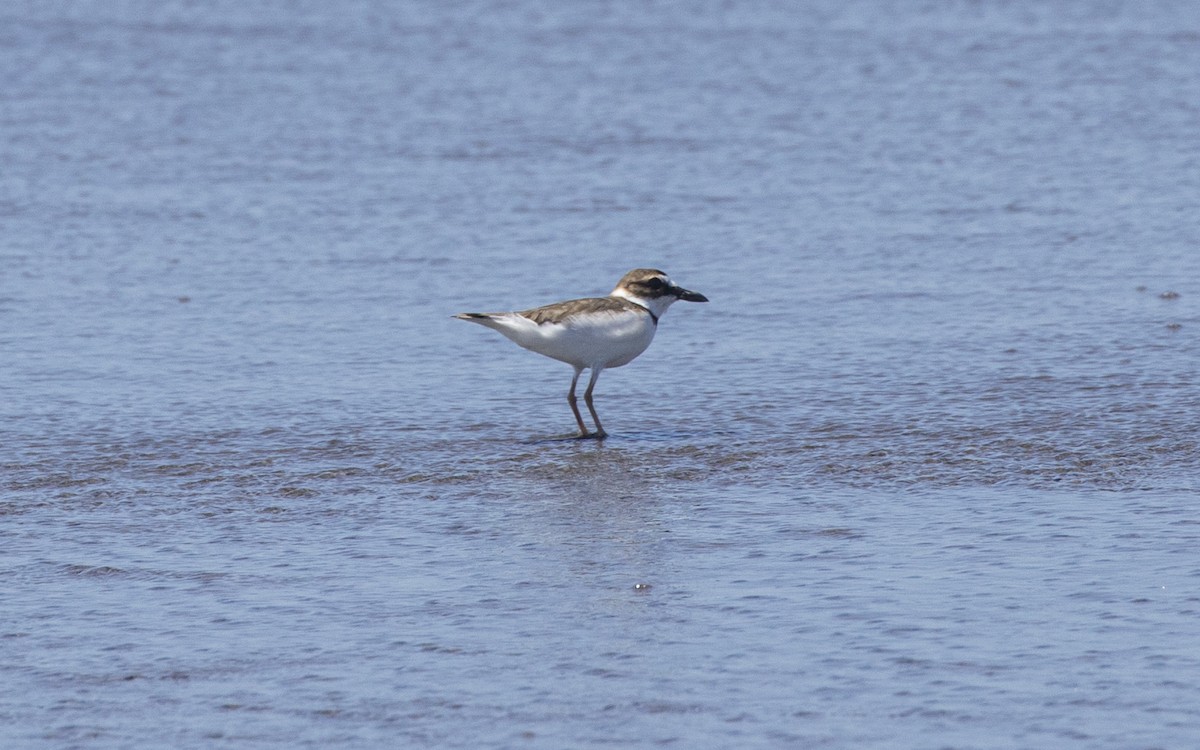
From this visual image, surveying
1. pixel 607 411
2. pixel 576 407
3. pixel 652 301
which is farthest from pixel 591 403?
pixel 652 301

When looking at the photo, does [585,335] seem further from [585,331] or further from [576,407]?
[576,407]

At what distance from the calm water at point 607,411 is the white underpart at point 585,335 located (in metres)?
0.39

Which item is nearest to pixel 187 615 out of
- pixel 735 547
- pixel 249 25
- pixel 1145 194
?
pixel 735 547

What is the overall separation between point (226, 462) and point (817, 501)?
8.54ft

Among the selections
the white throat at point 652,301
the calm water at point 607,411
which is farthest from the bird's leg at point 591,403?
the white throat at point 652,301

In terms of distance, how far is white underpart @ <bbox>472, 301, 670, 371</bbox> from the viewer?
354 inches

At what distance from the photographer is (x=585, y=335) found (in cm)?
908

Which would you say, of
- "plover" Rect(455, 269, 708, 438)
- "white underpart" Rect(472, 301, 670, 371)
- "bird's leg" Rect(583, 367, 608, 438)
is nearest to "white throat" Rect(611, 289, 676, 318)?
"plover" Rect(455, 269, 708, 438)

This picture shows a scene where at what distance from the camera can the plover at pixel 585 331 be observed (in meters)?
9.01

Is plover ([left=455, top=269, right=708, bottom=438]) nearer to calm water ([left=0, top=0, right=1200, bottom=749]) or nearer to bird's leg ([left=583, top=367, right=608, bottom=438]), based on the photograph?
bird's leg ([left=583, top=367, right=608, bottom=438])

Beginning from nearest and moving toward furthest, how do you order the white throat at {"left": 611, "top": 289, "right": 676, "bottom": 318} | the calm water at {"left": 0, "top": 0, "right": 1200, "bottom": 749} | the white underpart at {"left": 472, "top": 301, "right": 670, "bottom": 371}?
the calm water at {"left": 0, "top": 0, "right": 1200, "bottom": 749}, the white underpart at {"left": 472, "top": 301, "right": 670, "bottom": 371}, the white throat at {"left": 611, "top": 289, "right": 676, "bottom": 318}

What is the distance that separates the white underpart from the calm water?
0.39 m

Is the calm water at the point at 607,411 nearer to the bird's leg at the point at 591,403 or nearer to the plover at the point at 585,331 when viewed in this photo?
the bird's leg at the point at 591,403

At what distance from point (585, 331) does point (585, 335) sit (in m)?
0.02
